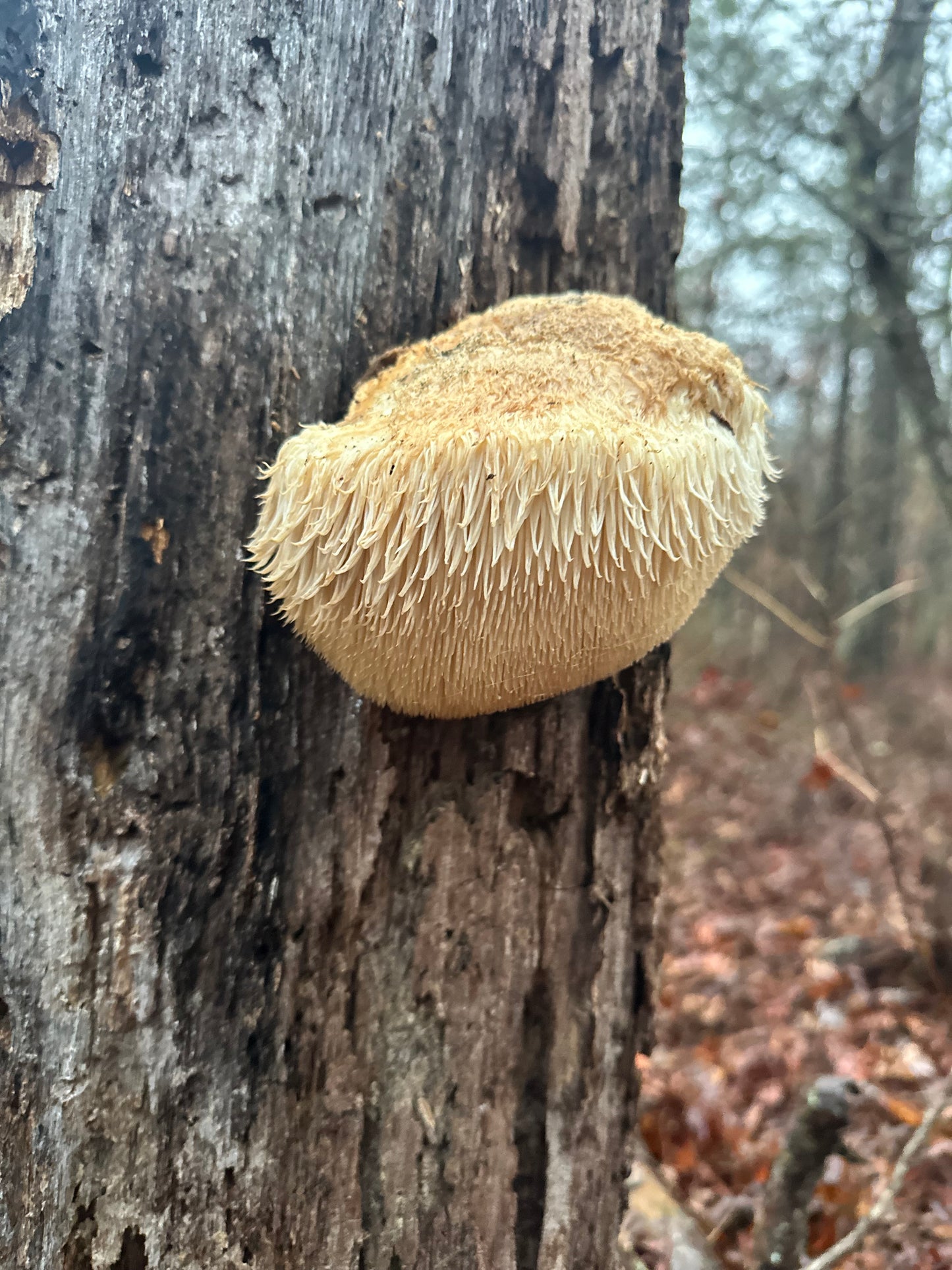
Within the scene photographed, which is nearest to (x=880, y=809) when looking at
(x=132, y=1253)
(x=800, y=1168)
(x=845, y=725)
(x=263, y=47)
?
(x=845, y=725)

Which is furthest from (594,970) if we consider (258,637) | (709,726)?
(709,726)

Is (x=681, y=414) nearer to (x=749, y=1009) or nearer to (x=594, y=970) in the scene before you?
(x=594, y=970)

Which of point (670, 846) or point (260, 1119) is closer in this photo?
point (260, 1119)

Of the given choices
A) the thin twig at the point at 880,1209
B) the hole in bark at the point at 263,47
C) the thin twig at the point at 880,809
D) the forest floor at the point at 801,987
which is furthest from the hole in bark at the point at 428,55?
the thin twig at the point at 880,809

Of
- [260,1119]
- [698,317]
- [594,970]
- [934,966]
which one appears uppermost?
[698,317]

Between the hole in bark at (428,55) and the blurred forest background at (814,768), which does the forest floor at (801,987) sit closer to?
the blurred forest background at (814,768)

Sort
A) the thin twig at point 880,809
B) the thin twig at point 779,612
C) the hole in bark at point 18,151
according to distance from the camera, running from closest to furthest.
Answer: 1. the hole in bark at point 18,151
2. the thin twig at point 779,612
3. the thin twig at point 880,809

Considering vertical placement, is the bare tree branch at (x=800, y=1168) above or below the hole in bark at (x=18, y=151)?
below
